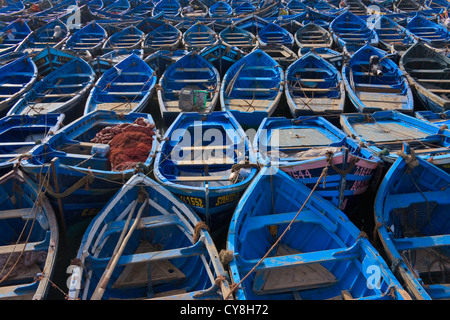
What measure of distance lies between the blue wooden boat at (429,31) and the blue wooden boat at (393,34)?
0.73 m

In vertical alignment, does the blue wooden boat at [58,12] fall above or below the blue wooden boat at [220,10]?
below

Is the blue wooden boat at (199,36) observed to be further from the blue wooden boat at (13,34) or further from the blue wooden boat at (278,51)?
the blue wooden boat at (13,34)

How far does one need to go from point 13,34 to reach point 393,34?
75.9 ft

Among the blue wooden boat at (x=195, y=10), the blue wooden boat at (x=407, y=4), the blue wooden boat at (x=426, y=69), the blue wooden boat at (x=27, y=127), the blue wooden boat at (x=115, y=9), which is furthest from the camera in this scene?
the blue wooden boat at (x=407, y=4)

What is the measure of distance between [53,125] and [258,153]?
22.3 ft

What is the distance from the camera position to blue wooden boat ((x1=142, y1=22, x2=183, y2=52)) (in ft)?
53.6

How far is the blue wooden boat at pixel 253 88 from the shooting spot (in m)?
10.3

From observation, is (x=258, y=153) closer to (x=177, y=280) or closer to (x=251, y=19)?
(x=177, y=280)

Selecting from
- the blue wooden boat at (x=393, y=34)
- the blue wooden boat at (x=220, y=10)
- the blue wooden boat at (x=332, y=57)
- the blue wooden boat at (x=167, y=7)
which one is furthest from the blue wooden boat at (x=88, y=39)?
the blue wooden boat at (x=393, y=34)

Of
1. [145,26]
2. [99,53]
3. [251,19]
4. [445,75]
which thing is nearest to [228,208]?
[445,75]

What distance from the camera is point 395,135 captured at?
8.86m

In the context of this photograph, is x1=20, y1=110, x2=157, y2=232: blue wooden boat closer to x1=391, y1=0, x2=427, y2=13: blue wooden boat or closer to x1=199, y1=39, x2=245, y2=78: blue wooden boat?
x1=199, y1=39, x2=245, y2=78: blue wooden boat

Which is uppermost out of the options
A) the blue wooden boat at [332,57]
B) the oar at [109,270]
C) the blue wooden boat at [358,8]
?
the blue wooden boat at [358,8]

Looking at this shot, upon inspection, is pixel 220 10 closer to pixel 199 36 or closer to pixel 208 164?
pixel 199 36
